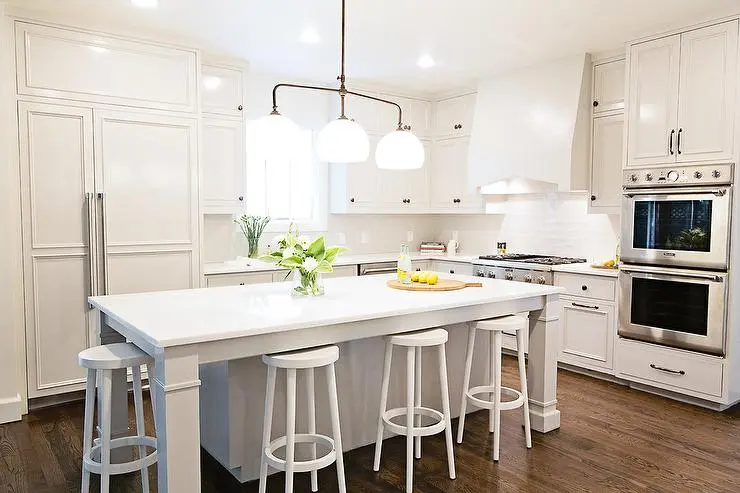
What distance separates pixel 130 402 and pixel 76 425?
1.62 ft

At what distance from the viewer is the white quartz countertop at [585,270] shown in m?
4.44

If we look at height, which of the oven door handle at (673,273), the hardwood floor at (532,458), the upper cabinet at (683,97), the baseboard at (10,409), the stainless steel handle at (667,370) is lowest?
the hardwood floor at (532,458)

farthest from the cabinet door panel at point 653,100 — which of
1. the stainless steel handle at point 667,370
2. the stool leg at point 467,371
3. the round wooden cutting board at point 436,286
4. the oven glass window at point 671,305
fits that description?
the stool leg at point 467,371

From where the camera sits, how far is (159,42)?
169 inches

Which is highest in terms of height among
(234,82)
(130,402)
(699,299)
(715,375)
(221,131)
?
(234,82)

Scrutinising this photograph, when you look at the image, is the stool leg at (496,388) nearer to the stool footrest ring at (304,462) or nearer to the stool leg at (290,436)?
the stool footrest ring at (304,462)

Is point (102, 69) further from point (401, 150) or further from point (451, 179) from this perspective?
point (451, 179)

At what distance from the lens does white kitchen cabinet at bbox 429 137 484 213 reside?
595 cm

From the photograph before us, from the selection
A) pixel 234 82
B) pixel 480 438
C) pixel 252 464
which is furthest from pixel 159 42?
pixel 480 438

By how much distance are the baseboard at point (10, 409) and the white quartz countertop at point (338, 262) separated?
58.9 inches

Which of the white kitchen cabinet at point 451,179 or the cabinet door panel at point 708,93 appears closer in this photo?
the cabinet door panel at point 708,93

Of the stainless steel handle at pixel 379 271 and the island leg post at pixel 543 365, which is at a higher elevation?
the stainless steel handle at pixel 379 271

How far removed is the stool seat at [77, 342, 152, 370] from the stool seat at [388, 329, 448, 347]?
3.71 ft

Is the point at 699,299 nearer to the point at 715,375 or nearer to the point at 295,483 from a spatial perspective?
the point at 715,375
